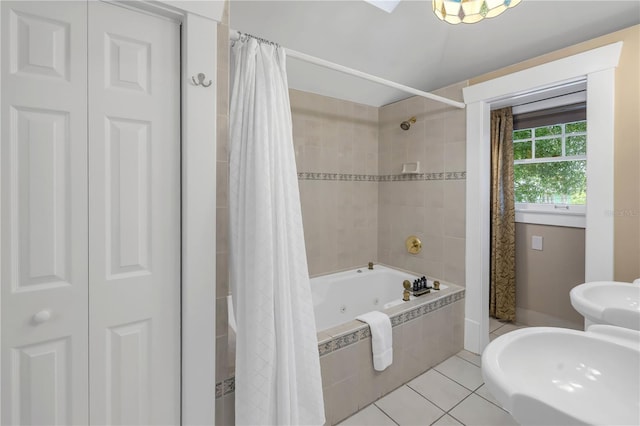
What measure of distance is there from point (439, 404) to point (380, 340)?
569 millimetres

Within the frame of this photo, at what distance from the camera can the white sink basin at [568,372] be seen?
0.72 meters

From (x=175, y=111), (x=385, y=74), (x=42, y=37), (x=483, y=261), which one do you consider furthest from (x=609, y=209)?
(x=42, y=37)

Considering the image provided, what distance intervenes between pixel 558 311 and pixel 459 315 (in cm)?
95

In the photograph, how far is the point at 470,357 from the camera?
2.43m

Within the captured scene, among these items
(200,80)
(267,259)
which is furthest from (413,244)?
(200,80)

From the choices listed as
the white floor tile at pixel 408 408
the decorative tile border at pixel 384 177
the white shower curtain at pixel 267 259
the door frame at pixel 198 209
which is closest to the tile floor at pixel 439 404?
the white floor tile at pixel 408 408

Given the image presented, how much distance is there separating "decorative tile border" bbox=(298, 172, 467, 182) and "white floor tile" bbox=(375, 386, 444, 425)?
1719mm

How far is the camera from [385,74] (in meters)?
2.58

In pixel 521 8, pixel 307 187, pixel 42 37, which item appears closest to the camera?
pixel 42 37

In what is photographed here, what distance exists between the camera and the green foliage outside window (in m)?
2.42

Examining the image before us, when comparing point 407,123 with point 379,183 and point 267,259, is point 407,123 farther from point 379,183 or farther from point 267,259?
point 267,259

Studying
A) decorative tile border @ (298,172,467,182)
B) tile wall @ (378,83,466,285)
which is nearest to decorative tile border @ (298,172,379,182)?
decorative tile border @ (298,172,467,182)

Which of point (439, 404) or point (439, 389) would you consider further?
point (439, 389)

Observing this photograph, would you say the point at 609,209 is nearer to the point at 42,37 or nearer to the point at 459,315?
the point at 459,315
